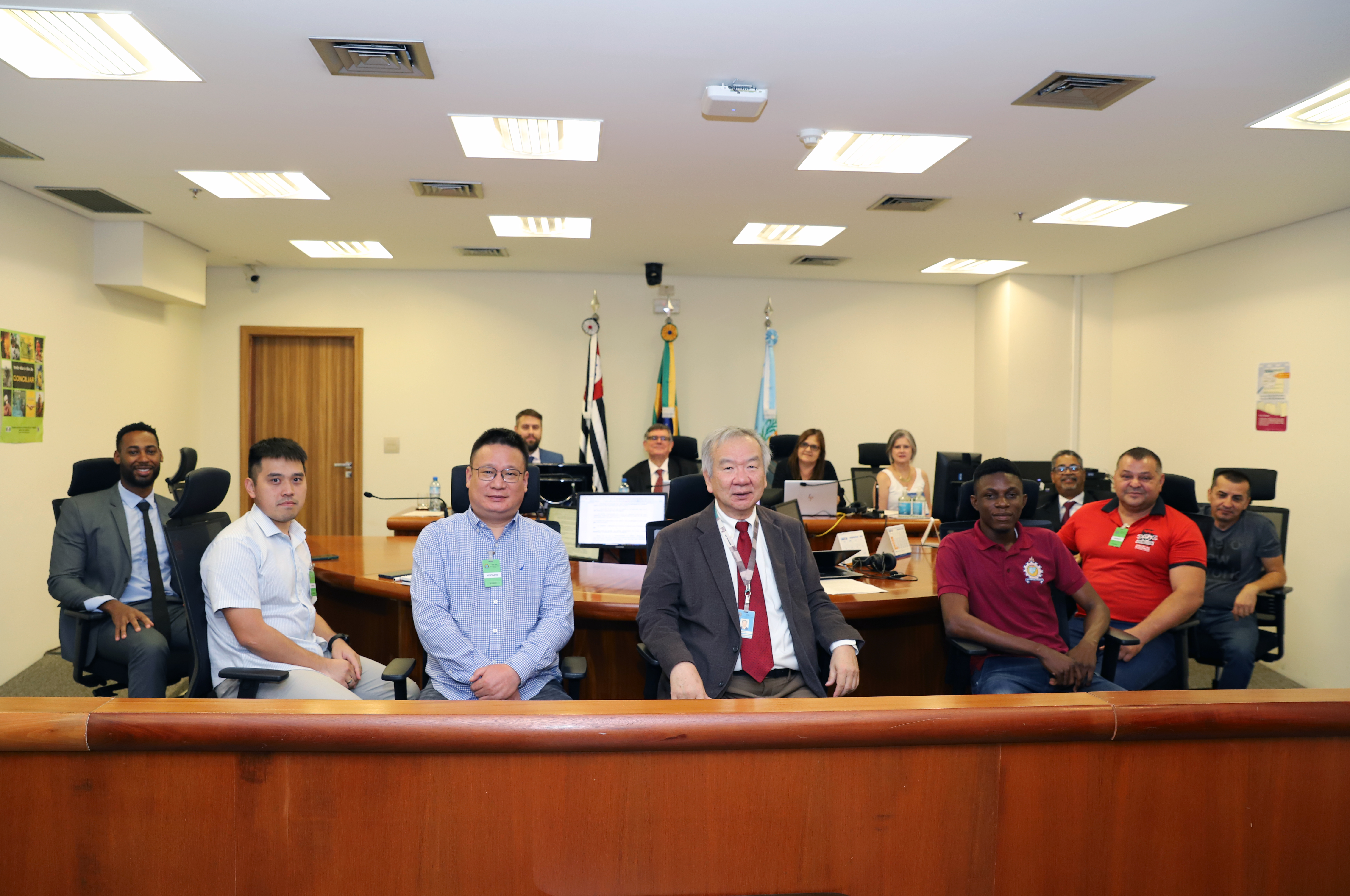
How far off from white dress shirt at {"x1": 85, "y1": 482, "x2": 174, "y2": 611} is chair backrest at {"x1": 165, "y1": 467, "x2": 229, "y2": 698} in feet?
2.85

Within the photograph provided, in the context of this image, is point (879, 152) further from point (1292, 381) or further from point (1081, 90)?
point (1292, 381)

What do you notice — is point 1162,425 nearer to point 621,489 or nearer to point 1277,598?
point 1277,598

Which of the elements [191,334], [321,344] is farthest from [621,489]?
[191,334]

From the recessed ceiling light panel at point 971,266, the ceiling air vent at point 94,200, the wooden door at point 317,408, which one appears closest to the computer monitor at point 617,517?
the ceiling air vent at point 94,200

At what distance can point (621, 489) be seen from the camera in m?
7.11

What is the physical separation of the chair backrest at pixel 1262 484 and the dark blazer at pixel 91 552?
504cm

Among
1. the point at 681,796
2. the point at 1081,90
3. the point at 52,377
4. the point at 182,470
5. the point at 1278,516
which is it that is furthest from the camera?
the point at 182,470

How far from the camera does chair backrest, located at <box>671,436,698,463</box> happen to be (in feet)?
20.2

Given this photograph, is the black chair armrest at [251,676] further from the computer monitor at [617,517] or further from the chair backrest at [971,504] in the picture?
the chair backrest at [971,504]

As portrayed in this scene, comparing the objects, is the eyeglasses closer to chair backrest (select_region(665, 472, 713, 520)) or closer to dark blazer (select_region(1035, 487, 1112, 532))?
chair backrest (select_region(665, 472, 713, 520))

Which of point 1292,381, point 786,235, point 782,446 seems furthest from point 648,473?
point 1292,381

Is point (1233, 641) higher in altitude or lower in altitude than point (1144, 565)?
lower

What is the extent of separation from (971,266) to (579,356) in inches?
141

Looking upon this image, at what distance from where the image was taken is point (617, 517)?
367cm
